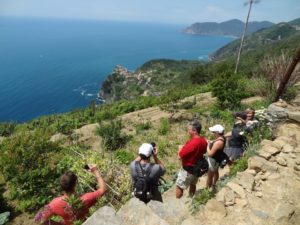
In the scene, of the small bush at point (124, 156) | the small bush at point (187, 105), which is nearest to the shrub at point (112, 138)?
the small bush at point (124, 156)

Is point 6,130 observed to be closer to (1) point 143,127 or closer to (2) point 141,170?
(1) point 143,127

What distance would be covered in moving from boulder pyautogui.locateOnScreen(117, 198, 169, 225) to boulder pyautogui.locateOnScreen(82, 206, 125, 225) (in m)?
0.13

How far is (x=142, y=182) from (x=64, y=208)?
4.65ft

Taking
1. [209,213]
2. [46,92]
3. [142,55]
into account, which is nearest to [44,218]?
[209,213]

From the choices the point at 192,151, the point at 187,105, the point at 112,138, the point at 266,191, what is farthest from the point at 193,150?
the point at 187,105

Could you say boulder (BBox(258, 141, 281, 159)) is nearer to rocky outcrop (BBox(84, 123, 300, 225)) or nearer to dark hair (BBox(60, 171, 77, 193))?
rocky outcrop (BBox(84, 123, 300, 225))

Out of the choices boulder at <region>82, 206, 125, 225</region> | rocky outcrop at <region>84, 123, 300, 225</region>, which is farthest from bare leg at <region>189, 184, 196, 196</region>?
boulder at <region>82, 206, 125, 225</region>

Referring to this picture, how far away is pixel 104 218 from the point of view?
412cm

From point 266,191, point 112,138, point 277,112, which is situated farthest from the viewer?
point 112,138

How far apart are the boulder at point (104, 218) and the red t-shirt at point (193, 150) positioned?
5.78 feet

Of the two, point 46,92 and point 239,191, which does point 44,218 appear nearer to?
point 239,191

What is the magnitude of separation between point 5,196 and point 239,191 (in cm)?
643

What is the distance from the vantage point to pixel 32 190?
741 centimetres

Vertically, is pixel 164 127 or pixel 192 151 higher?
pixel 192 151
